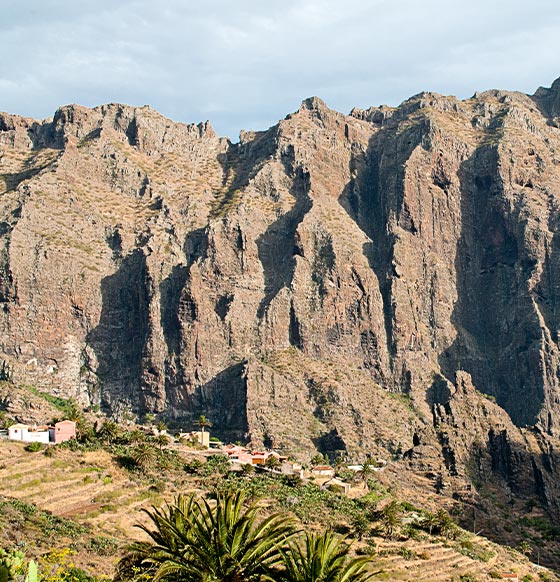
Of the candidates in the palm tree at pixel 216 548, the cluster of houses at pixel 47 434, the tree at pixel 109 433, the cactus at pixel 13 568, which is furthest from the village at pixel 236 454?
the cactus at pixel 13 568

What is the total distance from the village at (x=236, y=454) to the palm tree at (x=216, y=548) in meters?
80.5

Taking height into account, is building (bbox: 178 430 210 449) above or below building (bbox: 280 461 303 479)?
above

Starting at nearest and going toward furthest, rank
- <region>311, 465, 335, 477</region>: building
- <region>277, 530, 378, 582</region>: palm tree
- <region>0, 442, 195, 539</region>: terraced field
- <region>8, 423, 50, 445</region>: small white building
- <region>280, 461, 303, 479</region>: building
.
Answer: <region>277, 530, 378, 582</region>: palm tree < <region>0, 442, 195, 539</region>: terraced field < <region>8, 423, 50, 445</region>: small white building < <region>280, 461, 303, 479</region>: building < <region>311, 465, 335, 477</region>: building

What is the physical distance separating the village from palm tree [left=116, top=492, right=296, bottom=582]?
80.5m

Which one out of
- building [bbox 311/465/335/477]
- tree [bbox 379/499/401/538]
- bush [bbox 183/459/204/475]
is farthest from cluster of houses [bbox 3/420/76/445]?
tree [bbox 379/499/401/538]

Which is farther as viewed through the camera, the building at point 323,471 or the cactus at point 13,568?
the building at point 323,471

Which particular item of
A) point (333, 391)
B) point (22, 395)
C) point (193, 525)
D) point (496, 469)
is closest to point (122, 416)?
point (22, 395)

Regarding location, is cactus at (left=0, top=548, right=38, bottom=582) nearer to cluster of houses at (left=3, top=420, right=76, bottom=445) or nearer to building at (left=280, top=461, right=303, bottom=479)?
cluster of houses at (left=3, top=420, right=76, bottom=445)

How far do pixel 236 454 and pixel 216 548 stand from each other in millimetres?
104688

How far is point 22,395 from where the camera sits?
18212 centimetres

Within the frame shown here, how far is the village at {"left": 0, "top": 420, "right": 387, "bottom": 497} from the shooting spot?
134 meters

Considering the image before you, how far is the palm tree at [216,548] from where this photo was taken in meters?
47.7

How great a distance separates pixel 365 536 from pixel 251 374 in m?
79.6

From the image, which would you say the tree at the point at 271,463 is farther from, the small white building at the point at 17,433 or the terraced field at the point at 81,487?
the small white building at the point at 17,433
